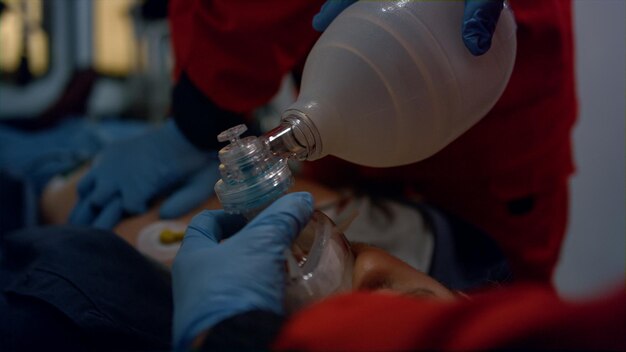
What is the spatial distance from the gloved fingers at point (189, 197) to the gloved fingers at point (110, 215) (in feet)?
0.32

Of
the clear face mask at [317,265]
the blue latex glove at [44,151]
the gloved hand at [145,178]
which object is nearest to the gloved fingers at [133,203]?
the gloved hand at [145,178]

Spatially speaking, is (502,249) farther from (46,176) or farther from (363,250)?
(46,176)

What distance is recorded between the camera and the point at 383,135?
0.70 metres

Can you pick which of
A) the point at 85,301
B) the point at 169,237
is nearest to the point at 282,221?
the point at 85,301

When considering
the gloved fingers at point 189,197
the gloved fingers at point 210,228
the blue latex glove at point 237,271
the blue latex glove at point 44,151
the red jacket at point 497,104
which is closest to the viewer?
the blue latex glove at point 237,271

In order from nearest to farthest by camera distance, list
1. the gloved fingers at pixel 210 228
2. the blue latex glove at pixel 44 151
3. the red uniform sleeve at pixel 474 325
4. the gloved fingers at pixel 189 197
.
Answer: the red uniform sleeve at pixel 474 325
the gloved fingers at pixel 210 228
the gloved fingers at pixel 189 197
the blue latex glove at pixel 44 151

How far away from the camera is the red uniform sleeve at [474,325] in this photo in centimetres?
36

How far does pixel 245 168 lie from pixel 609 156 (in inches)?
38.0

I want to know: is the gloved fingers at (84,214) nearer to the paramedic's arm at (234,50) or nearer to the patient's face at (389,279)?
the paramedic's arm at (234,50)

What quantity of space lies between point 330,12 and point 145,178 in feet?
2.02

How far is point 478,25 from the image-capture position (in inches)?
26.6

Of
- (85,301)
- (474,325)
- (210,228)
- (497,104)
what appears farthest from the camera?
(497,104)

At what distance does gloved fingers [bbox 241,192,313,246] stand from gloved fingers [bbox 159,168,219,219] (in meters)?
0.60

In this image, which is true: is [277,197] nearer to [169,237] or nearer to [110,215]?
[169,237]
